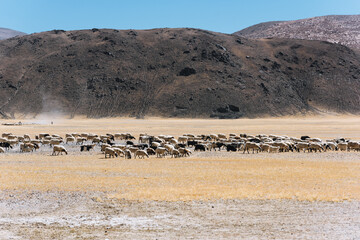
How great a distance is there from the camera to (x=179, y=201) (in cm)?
1381

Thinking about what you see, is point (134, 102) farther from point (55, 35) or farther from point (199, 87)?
point (55, 35)

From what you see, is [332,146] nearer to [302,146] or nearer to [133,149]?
[302,146]

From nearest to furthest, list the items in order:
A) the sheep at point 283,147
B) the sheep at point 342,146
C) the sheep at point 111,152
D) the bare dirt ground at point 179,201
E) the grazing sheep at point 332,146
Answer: the bare dirt ground at point 179,201 → the sheep at point 111,152 → the sheep at point 283,147 → the sheep at point 342,146 → the grazing sheep at point 332,146

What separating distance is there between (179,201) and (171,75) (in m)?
109

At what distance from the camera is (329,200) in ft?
45.7

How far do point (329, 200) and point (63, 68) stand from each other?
11673cm

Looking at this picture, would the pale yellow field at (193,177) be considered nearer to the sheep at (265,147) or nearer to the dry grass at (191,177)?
the dry grass at (191,177)

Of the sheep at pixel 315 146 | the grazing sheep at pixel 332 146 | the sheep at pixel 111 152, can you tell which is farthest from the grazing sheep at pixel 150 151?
the grazing sheep at pixel 332 146

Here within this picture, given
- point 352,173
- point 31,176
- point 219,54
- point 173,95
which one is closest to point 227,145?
point 352,173

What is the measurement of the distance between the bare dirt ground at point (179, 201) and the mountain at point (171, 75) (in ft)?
279

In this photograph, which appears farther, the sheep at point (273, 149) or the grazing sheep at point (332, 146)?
the grazing sheep at point (332, 146)

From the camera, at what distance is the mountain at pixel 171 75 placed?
361 ft

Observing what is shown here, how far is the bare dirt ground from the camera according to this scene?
34.5ft

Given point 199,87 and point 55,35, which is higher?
point 55,35
